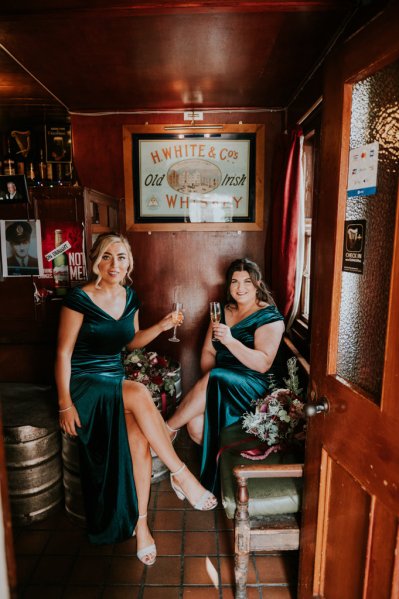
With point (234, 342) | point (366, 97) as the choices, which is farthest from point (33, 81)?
point (366, 97)

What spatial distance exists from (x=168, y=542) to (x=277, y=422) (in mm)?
1099

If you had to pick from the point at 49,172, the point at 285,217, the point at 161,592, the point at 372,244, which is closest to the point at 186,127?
the point at 285,217

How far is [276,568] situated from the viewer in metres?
2.44

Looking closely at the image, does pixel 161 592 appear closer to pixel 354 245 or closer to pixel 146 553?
pixel 146 553

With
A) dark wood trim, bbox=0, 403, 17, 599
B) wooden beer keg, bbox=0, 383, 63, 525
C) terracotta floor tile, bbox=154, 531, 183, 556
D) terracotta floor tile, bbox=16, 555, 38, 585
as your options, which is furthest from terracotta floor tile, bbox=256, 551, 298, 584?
dark wood trim, bbox=0, 403, 17, 599

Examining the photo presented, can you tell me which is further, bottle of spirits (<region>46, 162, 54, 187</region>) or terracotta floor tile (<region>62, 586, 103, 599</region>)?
bottle of spirits (<region>46, 162, 54, 187</region>)

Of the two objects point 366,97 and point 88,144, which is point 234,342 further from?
point 88,144

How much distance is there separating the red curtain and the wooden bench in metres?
1.77

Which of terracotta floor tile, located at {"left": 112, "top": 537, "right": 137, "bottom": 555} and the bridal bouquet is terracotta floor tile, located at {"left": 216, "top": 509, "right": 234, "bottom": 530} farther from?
the bridal bouquet

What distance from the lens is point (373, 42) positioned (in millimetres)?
1414

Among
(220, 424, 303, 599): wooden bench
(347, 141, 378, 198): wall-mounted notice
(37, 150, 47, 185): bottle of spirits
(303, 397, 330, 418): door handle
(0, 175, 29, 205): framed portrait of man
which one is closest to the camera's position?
(347, 141, 378, 198): wall-mounted notice

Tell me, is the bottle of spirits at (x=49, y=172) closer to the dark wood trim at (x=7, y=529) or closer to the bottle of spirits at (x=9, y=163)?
the bottle of spirits at (x=9, y=163)

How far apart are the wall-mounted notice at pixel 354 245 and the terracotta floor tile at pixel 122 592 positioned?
2.15 meters

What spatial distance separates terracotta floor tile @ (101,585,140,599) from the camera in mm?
2234
